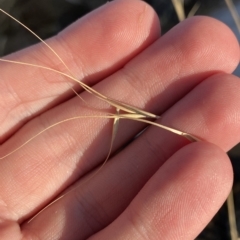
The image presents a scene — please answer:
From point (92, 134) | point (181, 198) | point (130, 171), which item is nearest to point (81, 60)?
point (92, 134)

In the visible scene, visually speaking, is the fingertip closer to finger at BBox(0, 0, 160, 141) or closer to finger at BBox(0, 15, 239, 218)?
finger at BBox(0, 15, 239, 218)

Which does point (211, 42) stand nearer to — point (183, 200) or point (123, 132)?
point (123, 132)

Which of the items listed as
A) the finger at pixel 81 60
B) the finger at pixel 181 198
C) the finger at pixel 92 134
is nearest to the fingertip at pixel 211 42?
the finger at pixel 92 134

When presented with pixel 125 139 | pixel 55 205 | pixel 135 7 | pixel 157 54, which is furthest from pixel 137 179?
pixel 135 7

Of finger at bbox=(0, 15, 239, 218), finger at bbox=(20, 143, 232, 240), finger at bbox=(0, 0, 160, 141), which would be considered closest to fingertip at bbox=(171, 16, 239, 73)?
finger at bbox=(0, 15, 239, 218)

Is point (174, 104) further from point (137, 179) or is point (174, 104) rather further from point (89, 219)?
point (89, 219)
